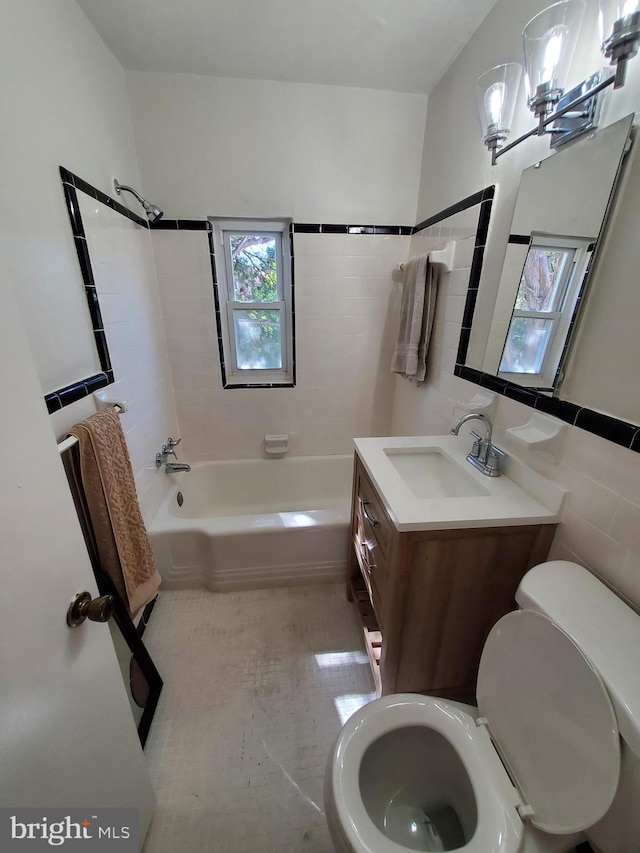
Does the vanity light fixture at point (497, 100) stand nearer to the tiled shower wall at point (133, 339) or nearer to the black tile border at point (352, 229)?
the black tile border at point (352, 229)

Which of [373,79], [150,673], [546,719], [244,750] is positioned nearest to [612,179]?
[546,719]

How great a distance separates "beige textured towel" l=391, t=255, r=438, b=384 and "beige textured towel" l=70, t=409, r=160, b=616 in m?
1.47

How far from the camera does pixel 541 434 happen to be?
1.02 m

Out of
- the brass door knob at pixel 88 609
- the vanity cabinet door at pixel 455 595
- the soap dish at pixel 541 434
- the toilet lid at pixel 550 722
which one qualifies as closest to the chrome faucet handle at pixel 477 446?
the soap dish at pixel 541 434

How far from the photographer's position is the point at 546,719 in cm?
71

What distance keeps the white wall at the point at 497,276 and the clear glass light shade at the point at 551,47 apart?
0.22 feet

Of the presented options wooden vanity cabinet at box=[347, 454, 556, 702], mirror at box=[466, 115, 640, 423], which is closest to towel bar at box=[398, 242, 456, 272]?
mirror at box=[466, 115, 640, 423]

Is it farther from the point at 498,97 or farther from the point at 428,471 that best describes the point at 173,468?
the point at 498,97

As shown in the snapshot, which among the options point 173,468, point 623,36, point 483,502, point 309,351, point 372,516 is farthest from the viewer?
point 309,351

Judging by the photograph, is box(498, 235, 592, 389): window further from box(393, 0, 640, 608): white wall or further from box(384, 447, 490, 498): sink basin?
box(384, 447, 490, 498): sink basin

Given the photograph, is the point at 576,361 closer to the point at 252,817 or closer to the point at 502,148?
the point at 502,148

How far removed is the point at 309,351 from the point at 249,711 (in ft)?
6.15

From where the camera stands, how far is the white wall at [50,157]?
947 mm

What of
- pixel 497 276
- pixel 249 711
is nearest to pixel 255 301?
pixel 497 276
